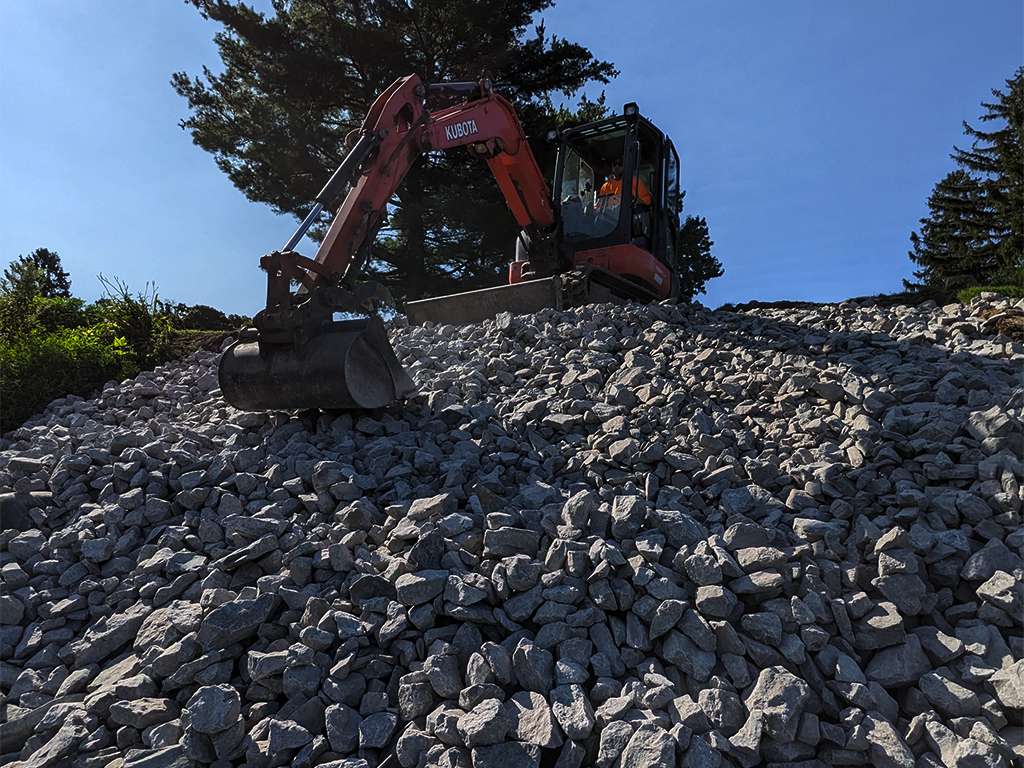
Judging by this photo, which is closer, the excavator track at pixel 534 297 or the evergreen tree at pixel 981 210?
the excavator track at pixel 534 297

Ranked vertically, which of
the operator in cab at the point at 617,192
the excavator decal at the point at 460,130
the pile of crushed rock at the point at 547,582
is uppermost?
the operator in cab at the point at 617,192

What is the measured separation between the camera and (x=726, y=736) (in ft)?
6.81

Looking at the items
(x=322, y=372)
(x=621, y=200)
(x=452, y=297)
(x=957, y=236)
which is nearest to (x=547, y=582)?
(x=322, y=372)

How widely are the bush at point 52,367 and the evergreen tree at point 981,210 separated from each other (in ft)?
78.7

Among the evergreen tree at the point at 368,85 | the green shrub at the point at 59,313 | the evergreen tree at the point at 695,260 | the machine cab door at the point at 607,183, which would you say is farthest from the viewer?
the evergreen tree at the point at 695,260

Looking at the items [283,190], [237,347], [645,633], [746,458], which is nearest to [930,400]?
[746,458]

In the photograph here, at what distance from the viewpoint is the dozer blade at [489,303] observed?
6750 mm

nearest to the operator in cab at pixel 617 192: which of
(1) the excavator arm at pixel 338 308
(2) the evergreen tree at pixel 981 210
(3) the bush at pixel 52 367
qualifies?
(1) the excavator arm at pixel 338 308

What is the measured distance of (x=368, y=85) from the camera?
1320 centimetres

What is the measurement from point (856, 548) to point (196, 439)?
381 centimetres

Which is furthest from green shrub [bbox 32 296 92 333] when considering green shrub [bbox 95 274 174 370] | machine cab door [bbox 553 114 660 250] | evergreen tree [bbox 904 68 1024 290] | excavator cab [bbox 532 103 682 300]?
evergreen tree [bbox 904 68 1024 290]

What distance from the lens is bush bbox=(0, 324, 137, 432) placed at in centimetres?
590

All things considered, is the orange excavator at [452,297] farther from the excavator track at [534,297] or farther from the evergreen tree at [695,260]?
the evergreen tree at [695,260]

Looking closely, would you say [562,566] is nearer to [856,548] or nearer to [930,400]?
[856,548]
